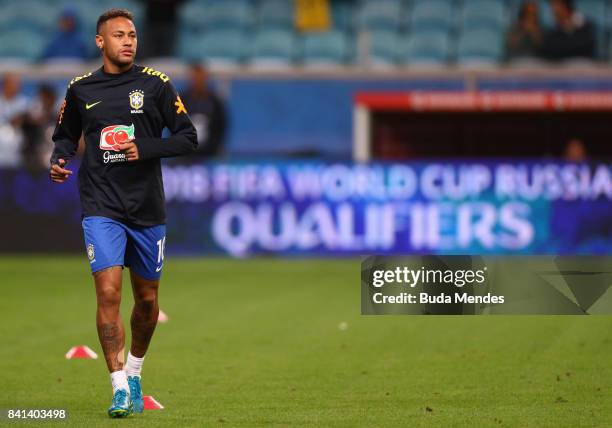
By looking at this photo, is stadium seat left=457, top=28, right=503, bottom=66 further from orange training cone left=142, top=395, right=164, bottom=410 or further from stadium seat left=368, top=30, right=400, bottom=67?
orange training cone left=142, top=395, right=164, bottom=410

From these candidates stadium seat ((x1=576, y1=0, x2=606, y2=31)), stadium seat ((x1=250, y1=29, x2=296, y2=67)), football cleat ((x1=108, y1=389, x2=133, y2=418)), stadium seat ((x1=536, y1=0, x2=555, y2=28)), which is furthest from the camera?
stadium seat ((x1=250, y1=29, x2=296, y2=67))

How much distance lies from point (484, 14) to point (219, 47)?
5060 mm

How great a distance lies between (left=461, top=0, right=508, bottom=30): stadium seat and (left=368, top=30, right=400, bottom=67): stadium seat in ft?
4.57

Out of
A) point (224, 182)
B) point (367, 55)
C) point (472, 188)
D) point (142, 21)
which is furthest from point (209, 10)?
point (472, 188)

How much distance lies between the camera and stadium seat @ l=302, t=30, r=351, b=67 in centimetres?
2605

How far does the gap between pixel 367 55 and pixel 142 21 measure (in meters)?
4.33

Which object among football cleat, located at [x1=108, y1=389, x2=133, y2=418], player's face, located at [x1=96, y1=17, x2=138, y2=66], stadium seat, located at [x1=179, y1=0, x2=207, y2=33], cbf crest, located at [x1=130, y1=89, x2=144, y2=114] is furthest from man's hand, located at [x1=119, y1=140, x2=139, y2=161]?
stadium seat, located at [x1=179, y1=0, x2=207, y2=33]

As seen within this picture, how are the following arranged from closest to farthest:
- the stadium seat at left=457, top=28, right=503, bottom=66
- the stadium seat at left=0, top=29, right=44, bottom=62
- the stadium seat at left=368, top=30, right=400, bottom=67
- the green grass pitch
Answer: the green grass pitch → the stadium seat at left=457, top=28, right=503, bottom=66 → the stadium seat at left=368, top=30, right=400, bottom=67 → the stadium seat at left=0, top=29, right=44, bottom=62

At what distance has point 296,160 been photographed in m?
22.2

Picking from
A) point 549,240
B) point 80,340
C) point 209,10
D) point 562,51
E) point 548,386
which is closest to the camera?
point 548,386

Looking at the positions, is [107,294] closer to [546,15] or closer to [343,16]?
[546,15]

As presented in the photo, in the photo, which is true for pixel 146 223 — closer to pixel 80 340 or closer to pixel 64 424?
pixel 64 424

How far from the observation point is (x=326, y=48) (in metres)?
26.2

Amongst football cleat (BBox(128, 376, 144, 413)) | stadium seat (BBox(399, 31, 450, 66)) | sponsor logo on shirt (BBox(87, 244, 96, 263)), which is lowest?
football cleat (BBox(128, 376, 144, 413))
